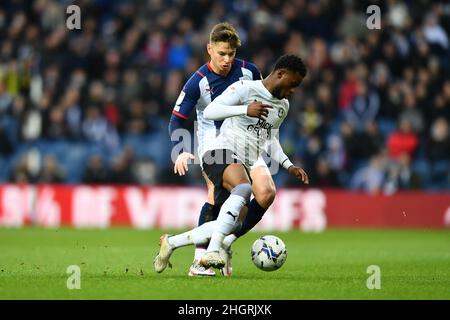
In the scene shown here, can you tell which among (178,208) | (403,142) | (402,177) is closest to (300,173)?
(178,208)

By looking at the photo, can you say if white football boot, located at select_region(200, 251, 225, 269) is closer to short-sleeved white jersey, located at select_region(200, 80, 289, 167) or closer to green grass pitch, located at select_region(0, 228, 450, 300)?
green grass pitch, located at select_region(0, 228, 450, 300)

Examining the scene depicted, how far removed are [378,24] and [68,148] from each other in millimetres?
7029

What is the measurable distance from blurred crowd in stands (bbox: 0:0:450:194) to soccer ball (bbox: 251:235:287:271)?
9.91 meters

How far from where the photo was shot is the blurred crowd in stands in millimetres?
19031

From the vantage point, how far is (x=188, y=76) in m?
19.7

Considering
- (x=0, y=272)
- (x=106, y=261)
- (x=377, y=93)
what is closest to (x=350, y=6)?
(x=377, y=93)

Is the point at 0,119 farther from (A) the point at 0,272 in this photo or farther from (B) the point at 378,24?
(A) the point at 0,272

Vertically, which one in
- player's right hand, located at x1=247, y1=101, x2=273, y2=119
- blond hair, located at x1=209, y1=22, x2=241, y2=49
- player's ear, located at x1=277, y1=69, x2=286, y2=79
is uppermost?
blond hair, located at x1=209, y1=22, x2=241, y2=49

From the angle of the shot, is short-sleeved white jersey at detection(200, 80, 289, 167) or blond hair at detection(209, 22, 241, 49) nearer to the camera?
short-sleeved white jersey at detection(200, 80, 289, 167)

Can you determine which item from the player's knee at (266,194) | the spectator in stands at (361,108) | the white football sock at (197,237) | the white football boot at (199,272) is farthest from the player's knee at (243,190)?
the spectator in stands at (361,108)

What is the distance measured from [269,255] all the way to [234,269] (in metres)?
1.04

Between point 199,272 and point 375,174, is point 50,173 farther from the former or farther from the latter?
point 199,272

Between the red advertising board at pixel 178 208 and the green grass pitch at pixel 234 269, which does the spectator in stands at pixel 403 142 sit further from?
the green grass pitch at pixel 234 269

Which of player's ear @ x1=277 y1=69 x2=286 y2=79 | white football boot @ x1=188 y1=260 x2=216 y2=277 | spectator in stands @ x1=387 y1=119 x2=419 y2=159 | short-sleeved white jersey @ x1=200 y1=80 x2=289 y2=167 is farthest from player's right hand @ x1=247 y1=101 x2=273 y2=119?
spectator in stands @ x1=387 y1=119 x2=419 y2=159
